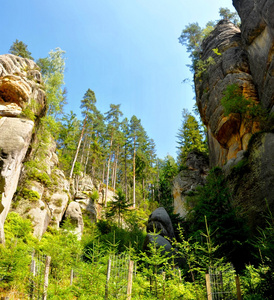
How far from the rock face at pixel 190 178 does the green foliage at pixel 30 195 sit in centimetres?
1641

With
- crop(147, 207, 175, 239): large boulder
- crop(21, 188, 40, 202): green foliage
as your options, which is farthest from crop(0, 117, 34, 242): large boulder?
crop(147, 207, 175, 239): large boulder

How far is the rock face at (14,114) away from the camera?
11.4 metres

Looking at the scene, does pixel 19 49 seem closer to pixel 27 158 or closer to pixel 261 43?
pixel 27 158

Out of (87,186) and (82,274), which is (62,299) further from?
(87,186)

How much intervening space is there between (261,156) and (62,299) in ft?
41.8

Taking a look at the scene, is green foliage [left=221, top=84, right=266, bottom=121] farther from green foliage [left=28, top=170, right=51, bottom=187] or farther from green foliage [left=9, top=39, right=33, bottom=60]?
green foliage [left=9, top=39, right=33, bottom=60]

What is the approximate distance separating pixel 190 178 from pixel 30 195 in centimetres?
1854

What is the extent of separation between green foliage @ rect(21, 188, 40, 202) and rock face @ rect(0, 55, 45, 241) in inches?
119

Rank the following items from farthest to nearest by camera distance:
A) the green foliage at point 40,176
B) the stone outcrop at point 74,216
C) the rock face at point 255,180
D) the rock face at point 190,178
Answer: the rock face at point 190,178 → the stone outcrop at point 74,216 → the green foliage at point 40,176 → the rock face at point 255,180

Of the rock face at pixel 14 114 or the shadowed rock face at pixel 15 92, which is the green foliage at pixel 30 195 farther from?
the shadowed rock face at pixel 15 92

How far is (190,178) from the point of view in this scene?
2773 centimetres

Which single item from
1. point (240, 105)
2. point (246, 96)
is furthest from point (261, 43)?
point (240, 105)

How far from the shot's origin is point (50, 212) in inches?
712

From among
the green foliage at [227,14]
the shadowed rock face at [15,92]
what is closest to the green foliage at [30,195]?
the shadowed rock face at [15,92]
